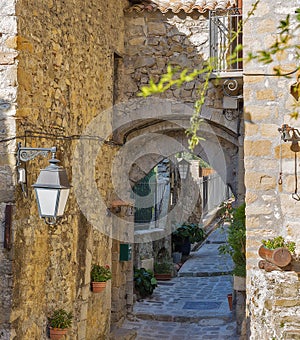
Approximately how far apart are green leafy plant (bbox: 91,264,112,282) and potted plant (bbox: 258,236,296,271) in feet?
10.2

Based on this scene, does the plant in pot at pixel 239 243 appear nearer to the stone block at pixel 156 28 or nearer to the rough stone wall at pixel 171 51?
the rough stone wall at pixel 171 51

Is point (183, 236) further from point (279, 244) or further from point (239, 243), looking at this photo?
point (279, 244)

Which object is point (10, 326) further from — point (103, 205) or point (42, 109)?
point (103, 205)

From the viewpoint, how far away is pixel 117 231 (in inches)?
350

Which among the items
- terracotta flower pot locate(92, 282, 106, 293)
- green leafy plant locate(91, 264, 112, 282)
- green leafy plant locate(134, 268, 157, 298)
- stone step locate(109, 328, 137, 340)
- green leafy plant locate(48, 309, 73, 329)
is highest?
green leafy plant locate(91, 264, 112, 282)

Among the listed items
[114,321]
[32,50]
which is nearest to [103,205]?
[114,321]

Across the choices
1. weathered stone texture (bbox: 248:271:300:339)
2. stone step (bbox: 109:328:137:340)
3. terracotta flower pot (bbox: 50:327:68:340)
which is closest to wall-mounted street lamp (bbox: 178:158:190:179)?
stone step (bbox: 109:328:137:340)

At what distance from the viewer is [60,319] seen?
18.5 ft

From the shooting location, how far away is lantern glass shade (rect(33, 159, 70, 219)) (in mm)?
4273

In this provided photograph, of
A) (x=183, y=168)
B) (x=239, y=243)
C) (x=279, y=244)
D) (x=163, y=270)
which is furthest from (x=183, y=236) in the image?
(x=279, y=244)

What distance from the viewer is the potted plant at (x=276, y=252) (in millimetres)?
4129

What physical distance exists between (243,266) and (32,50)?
3.86m

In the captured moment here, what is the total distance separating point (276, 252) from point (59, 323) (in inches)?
95.7

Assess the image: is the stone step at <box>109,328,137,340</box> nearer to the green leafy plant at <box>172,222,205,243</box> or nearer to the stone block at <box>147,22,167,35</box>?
the stone block at <box>147,22,167,35</box>
